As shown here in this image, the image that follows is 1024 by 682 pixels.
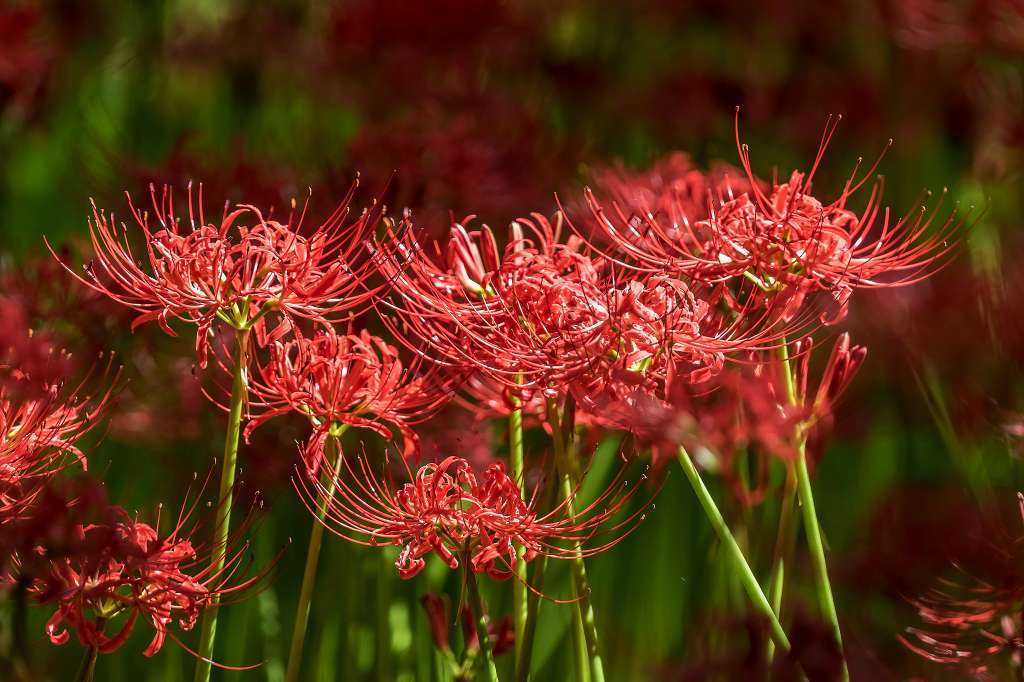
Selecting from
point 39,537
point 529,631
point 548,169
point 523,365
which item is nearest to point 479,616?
point 529,631

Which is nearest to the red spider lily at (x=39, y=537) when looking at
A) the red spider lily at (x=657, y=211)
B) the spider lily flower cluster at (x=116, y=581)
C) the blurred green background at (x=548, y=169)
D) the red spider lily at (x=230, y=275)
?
the spider lily flower cluster at (x=116, y=581)

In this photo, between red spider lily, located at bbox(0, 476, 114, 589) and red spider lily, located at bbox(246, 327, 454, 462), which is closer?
red spider lily, located at bbox(0, 476, 114, 589)

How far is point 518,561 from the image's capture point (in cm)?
77

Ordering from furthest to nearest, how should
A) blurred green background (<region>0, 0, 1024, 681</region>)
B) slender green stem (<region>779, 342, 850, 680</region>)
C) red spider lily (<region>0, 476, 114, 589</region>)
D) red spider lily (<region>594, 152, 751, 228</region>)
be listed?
blurred green background (<region>0, 0, 1024, 681</region>) < red spider lily (<region>594, 152, 751, 228</region>) < slender green stem (<region>779, 342, 850, 680</region>) < red spider lily (<region>0, 476, 114, 589</region>)

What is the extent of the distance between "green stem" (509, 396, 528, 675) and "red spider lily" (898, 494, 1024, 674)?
25 centimetres

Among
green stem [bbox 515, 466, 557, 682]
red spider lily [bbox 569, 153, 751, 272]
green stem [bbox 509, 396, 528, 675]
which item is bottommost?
green stem [bbox 515, 466, 557, 682]

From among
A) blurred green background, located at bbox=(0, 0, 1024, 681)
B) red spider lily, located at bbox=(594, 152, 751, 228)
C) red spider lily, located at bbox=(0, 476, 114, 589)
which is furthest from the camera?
blurred green background, located at bbox=(0, 0, 1024, 681)

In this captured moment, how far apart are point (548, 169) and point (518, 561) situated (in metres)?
0.90

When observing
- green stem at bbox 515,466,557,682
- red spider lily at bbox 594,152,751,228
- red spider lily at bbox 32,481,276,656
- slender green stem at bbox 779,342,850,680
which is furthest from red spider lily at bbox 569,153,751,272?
red spider lily at bbox 32,481,276,656

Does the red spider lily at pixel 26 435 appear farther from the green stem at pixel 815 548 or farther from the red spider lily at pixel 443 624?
the green stem at pixel 815 548

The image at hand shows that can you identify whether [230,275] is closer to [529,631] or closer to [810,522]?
[529,631]

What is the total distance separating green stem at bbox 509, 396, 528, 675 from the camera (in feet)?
2.51

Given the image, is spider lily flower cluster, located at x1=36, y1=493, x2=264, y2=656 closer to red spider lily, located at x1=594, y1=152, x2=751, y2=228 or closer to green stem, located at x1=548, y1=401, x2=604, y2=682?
green stem, located at x1=548, y1=401, x2=604, y2=682

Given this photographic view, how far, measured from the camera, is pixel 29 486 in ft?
2.58
